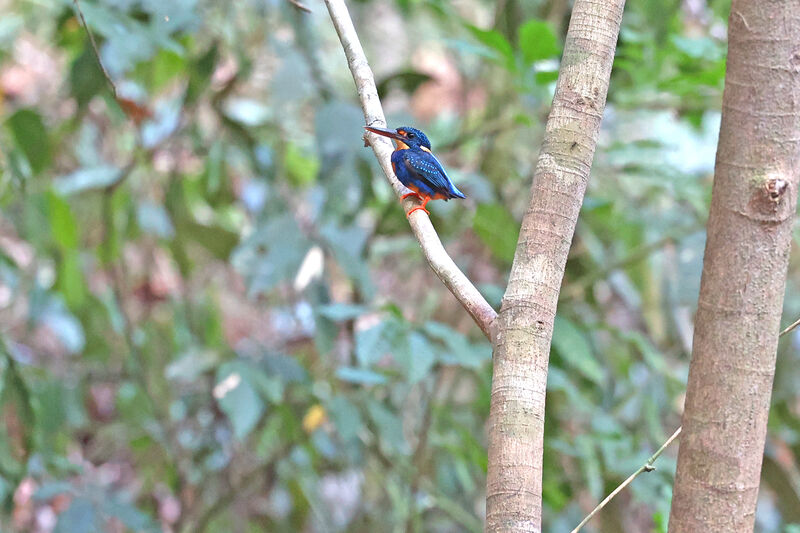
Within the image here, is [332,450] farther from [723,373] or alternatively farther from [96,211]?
[723,373]

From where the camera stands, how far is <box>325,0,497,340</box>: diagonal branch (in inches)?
45.7

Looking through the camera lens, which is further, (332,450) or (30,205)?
(332,450)

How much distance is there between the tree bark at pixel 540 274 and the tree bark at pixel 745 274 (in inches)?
6.6

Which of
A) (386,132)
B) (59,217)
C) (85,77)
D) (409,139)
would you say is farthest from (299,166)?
(386,132)

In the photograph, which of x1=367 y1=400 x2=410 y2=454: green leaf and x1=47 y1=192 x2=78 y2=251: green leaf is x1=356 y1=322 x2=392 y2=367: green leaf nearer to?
x1=367 y1=400 x2=410 y2=454: green leaf

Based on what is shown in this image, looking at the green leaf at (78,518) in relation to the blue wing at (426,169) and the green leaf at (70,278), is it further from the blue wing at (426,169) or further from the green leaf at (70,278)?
the blue wing at (426,169)

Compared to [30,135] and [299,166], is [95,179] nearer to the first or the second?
[30,135]

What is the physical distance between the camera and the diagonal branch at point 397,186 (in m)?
1.16

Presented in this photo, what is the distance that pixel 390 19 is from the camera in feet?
19.7

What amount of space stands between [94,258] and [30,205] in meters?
1.35

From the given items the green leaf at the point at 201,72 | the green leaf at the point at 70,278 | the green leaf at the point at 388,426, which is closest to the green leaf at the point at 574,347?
the green leaf at the point at 388,426

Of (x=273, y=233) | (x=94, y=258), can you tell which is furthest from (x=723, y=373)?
(x=94, y=258)

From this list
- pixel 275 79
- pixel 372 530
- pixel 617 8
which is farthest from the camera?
pixel 372 530

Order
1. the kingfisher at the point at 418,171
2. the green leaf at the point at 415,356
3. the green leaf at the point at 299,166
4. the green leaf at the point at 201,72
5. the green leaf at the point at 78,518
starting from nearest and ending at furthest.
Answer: the kingfisher at the point at 418,171 → the green leaf at the point at 415,356 → the green leaf at the point at 78,518 → the green leaf at the point at 201,72 → the green leaf at the point at 299,166
